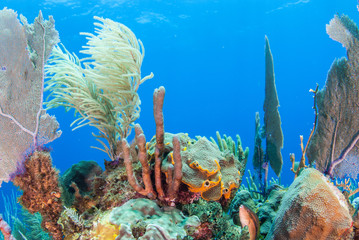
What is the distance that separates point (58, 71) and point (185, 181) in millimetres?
2579

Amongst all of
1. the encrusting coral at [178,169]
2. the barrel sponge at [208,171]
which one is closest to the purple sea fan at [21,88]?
the encrusting coral at [178,169]

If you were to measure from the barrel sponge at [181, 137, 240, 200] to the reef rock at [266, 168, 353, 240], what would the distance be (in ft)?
2.49

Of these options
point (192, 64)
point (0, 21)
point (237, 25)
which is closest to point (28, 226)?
point (0, 21)

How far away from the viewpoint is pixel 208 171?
2453 millimetres

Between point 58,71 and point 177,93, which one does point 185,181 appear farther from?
point 177,93

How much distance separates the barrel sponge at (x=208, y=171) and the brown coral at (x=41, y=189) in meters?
1.67

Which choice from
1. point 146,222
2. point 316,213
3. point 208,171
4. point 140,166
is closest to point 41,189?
point 140,166

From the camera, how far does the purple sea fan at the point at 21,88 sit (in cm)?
274

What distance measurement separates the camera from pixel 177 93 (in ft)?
191

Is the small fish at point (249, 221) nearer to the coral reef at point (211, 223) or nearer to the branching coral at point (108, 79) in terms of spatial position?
the coral reef at point (211, 223)

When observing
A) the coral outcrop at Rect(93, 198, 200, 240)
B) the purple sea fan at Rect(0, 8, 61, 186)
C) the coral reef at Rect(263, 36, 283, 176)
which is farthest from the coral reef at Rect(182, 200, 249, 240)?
the coral reef at Rect(263, 36, 283, 176)

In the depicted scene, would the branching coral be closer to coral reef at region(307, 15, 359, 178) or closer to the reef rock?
the reef rock

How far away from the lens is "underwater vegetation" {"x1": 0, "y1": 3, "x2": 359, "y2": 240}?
2.04 metres

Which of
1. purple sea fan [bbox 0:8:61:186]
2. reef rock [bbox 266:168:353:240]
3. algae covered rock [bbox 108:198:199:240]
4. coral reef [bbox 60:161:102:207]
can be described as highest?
purple sea fan [bbox 0:8:61:186]
